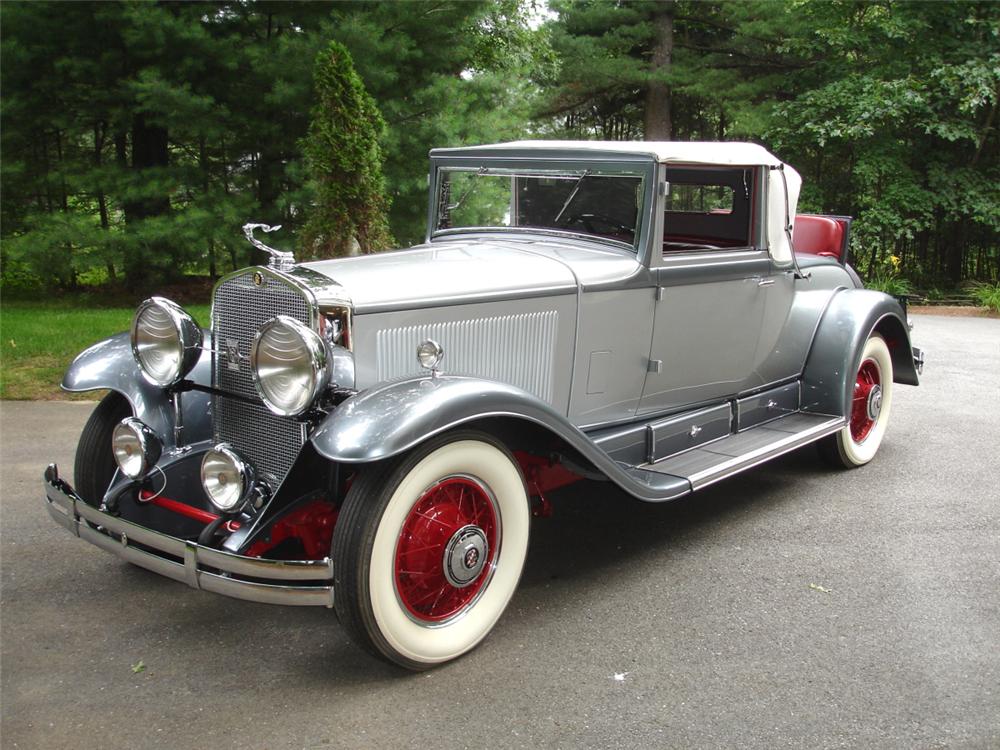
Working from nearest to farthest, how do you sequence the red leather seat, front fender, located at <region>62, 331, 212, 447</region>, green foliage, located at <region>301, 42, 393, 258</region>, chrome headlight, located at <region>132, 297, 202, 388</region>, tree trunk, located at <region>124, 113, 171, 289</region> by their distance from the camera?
chrome headlight, located at <region>132, 297, 202, 388</region> → front fender, located at <region>62, 331, 212, 447</region> → the red leather seat → green foliage, located at <region>301, 42, 393, 258</region> → tree trunk, located at <region>124, 113, 171, 289</region>

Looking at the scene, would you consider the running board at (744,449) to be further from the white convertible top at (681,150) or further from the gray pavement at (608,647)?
the white convertible top at (681,150)

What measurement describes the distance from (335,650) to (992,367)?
7071 mm

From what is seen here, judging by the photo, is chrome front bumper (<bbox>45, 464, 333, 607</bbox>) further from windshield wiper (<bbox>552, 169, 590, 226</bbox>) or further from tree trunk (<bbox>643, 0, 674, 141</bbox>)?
tree trunk (<bbox>643, 0, 674, 141</bbox>)

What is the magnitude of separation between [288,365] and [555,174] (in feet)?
5.76

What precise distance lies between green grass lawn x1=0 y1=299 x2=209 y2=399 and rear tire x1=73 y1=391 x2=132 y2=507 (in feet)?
10.1

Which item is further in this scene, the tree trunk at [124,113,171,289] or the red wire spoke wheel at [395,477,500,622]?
the tree trunk at [124,113,171,289]

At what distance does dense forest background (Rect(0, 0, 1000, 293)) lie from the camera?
9.46 m

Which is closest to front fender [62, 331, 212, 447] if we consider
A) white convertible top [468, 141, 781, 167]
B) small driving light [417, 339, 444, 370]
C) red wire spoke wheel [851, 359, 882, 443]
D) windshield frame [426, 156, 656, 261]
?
small driving light [417, 339, 444, 370]

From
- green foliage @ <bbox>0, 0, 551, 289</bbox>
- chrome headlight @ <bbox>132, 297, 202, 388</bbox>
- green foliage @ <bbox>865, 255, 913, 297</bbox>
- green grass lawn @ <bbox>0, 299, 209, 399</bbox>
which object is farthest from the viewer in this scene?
green foliage @ <bbox>865, 255, 913, 297</bbox>

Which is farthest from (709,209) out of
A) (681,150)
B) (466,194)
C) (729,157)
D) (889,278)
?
(889,278)

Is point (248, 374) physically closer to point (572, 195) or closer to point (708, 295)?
point (572, 195)

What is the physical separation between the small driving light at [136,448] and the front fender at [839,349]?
11.0ft

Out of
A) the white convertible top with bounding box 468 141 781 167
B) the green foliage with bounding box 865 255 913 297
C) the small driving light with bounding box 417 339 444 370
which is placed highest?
the white convertible top with bounding box 468 141 781 167

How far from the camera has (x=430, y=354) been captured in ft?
9.61
